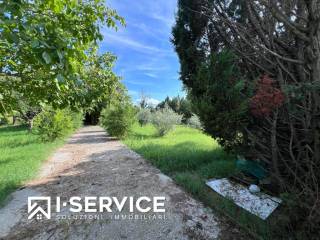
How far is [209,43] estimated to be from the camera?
6855mm

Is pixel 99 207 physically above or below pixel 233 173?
below

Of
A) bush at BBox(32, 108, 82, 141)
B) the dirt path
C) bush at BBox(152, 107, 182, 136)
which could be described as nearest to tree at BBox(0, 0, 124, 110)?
the dirt path

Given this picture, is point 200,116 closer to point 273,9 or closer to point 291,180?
point 291,180

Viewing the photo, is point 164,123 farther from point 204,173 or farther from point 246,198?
point 246,198

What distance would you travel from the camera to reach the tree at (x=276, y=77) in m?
3.36

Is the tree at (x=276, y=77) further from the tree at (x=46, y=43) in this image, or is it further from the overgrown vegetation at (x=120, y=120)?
the overgrown vegetation at (x=120, y=120)

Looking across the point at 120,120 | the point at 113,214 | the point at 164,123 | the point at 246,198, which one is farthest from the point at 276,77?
the point at 164,123

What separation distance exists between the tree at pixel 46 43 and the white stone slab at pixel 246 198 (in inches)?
127

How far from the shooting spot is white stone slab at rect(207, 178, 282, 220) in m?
4.15

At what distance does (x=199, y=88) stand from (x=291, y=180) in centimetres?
239

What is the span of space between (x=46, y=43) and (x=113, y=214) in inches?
125

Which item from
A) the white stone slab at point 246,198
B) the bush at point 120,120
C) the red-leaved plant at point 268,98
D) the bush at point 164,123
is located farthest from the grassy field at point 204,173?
the bush at point 164,123

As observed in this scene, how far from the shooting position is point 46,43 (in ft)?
6.79

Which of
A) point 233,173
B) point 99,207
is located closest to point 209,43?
point 233,173
